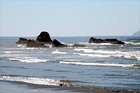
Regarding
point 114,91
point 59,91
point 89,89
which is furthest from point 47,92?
point 114,91

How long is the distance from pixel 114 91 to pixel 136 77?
5.39m

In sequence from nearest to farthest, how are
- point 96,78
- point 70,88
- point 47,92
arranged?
point 47,92 → point 70,88 → point 96,78

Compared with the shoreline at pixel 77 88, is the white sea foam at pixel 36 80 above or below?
below

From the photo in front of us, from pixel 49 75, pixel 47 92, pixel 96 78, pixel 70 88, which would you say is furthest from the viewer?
pixel 49 75

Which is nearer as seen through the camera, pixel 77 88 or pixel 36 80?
pixel 77 88

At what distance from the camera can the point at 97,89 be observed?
1731 centimetres

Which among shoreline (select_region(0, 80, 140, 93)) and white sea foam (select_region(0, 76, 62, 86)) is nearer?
shoreline (select_region(0, 80, 140, 93))

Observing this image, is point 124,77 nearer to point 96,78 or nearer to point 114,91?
point 96,78

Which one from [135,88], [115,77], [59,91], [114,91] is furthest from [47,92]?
[115,77]

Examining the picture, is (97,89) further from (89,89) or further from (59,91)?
(59,91)

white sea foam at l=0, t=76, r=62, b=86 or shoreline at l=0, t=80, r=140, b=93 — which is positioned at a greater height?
shoreline at l=0, t=80, r=140, b=93

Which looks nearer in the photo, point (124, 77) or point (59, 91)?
point (59, 91)

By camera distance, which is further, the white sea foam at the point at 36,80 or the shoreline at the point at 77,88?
the white sea foam at the point at 36,80

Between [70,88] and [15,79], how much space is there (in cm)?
544
